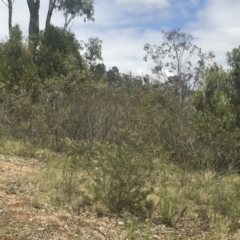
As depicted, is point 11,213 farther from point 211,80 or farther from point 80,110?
point 211,80

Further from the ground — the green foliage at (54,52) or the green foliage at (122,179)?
the green foliage at (54,52)

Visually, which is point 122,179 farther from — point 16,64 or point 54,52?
point 54,52

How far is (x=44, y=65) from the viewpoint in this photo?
594 inches

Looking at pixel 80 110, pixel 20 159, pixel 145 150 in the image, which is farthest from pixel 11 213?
pixel 80 110

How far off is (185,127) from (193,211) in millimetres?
4578

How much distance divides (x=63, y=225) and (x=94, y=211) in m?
0.77

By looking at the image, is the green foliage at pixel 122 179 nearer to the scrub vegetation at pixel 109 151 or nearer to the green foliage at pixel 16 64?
the scrub vegetation at pixel 109 151

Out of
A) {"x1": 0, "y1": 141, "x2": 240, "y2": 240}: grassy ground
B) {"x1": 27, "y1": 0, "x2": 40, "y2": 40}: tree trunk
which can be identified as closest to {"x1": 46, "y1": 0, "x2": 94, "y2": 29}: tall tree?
{"x1": 27, "y1": 0, "x2": 40, "y2": 40}: tree trunk

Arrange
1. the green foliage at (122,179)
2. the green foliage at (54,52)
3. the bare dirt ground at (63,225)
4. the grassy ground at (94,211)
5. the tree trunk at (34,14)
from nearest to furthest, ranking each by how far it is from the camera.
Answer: the bare dirt ground at (63,225) → the grassy ground at (94,211) → the green foliage at (122,179) → the green foliage at (54,52) → the tree trunk at (34,14)

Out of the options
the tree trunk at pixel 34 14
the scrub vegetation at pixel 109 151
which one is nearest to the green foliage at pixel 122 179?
the scrub vegetation at pixel 109 151

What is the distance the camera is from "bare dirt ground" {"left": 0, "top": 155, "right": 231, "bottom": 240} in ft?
14.9

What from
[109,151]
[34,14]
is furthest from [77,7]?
[109,151]

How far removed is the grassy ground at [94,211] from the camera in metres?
4.75

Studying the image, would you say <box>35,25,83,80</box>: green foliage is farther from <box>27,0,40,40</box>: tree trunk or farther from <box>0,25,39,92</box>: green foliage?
<box>27,0,40,40</box>: tree trunk
